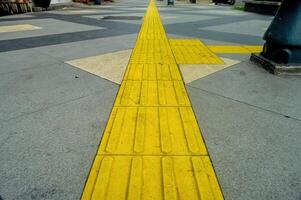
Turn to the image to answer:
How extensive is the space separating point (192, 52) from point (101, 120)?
145 inches

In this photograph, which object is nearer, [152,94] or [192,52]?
[152,94]

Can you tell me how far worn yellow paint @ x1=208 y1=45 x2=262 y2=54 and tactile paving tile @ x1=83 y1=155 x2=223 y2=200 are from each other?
4437 millimetres

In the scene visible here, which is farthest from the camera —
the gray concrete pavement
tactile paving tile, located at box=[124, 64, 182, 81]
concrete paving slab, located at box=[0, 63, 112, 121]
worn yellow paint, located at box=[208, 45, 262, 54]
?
worn yellow paint, located at box=[208, 45, 262, 54]

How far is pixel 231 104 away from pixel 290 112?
0.73 meters

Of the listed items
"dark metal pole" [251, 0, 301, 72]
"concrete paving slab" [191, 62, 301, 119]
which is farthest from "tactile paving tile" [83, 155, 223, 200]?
"dark metal pole" [251, 0, 301, 72]

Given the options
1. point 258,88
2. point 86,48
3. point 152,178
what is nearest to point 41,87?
point 152,178

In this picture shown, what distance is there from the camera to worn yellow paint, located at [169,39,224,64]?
16.5 feet

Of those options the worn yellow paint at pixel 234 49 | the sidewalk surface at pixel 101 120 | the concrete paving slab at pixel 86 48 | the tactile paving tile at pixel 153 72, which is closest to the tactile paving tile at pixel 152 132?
the sidewalk surface at pixel 101 120

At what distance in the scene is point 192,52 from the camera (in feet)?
18.8

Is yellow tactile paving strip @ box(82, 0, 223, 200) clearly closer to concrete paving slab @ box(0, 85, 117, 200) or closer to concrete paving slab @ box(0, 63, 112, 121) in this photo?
concrete paving slab @ box(0, 85, 117, 200)

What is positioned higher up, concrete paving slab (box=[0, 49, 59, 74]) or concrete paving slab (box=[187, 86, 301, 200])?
concrete paving slab (box=[0, 49, 59, 74])

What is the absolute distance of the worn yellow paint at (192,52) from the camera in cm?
504

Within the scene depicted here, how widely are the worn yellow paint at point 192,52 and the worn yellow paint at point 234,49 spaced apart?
8.8 inches

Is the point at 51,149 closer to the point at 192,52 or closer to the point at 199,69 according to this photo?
the point at 199,69
